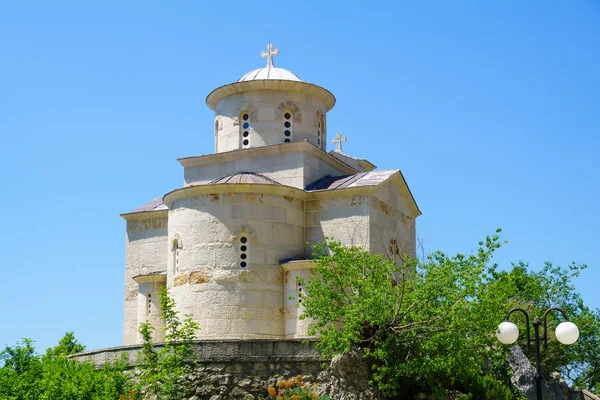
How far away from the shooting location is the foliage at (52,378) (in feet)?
58.6

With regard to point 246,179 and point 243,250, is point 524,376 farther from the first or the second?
point 246,179

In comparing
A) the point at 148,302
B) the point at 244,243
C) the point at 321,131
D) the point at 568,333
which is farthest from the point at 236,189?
the point at 568,333

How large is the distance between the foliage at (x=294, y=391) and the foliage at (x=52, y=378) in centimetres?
326

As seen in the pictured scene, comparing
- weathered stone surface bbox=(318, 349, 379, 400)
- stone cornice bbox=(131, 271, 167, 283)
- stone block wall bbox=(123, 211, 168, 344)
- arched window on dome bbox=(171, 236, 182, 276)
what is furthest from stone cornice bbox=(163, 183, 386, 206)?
weathered stone surface bbox=(318, 349, 379, 400)

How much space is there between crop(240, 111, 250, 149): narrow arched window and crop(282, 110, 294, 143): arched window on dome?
1060 millimetres

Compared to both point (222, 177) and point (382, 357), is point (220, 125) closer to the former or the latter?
point (222, 177)

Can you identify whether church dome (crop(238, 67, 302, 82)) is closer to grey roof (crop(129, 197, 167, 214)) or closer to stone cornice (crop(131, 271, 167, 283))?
grey roof (crop(129, 197, 167, 214))

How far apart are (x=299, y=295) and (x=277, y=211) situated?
7.55 feet

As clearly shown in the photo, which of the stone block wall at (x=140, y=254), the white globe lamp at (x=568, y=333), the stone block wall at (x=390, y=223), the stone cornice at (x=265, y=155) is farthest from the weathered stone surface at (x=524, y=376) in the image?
the stone block wall at (x=140, y=254)

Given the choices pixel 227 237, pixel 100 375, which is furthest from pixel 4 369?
pixel 227 237

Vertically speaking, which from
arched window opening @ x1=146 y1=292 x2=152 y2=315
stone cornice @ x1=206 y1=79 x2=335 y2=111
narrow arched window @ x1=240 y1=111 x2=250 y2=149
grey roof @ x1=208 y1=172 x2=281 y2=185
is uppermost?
stone cornice @ x1=206 y1=79 x2=335 y2=111

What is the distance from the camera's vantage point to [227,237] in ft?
73.3

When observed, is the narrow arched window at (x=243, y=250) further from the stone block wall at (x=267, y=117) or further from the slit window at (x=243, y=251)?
the stone block wall at (x=267, y=117)

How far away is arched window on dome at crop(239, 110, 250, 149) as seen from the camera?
83.8 feet
